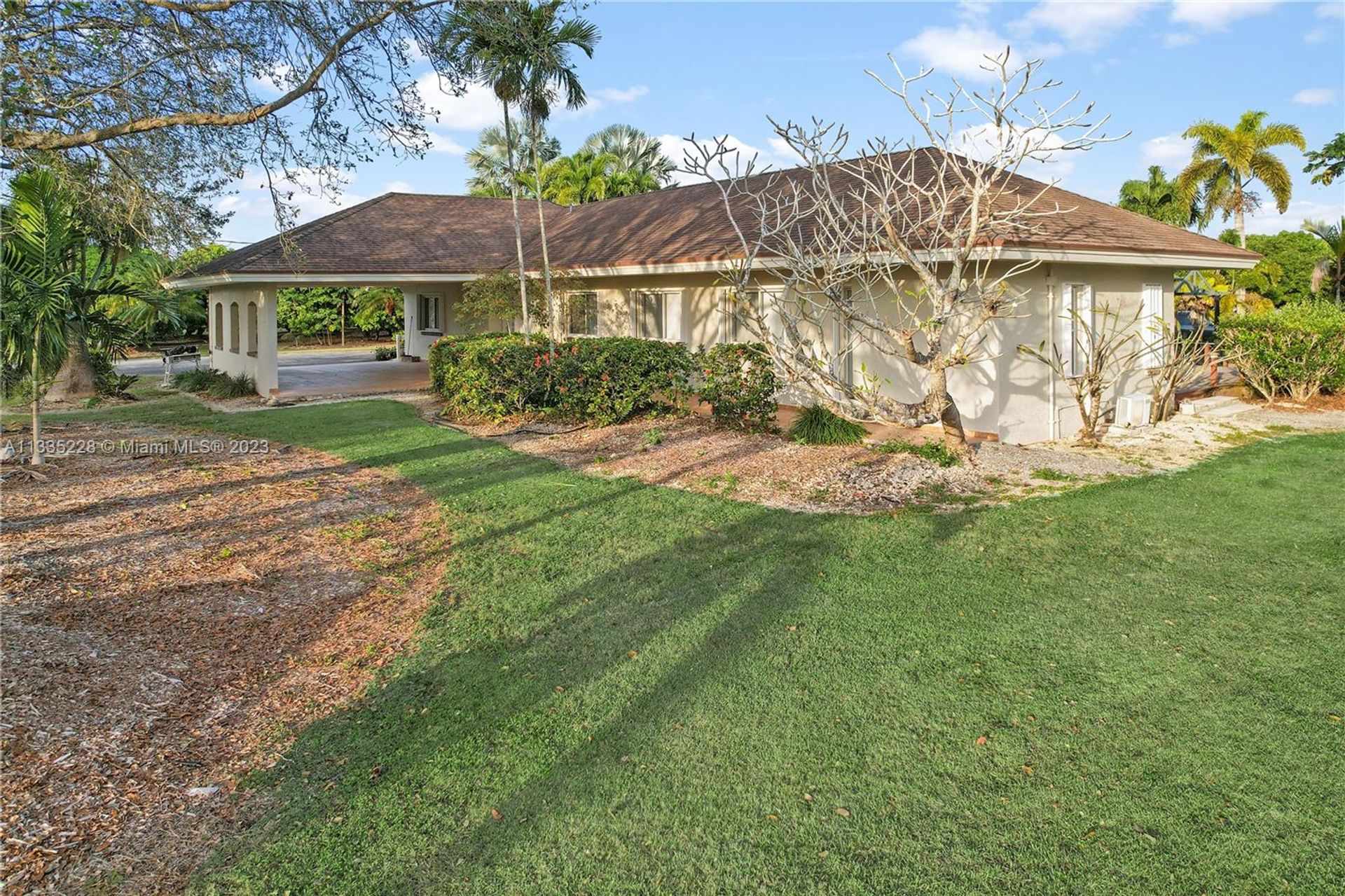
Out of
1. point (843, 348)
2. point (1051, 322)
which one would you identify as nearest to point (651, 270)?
point (843, 348)

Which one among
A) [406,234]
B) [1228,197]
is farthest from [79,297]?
[1228,197]

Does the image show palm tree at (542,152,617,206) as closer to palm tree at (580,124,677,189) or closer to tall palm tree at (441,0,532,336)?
palm tree at (580,124,677,189)

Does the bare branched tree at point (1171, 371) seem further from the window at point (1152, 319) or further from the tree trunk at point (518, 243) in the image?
the tree trunk at point (518, 243)

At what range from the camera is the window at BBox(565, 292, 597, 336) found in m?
19.9

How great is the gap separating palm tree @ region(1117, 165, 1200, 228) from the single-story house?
2011cm

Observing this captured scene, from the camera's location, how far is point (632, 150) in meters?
39.2

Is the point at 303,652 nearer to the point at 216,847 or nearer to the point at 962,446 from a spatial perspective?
the point at 216,847

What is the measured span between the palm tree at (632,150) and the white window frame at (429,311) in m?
13.9

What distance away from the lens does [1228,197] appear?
32.6 meters

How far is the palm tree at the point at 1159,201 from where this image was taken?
33.9m

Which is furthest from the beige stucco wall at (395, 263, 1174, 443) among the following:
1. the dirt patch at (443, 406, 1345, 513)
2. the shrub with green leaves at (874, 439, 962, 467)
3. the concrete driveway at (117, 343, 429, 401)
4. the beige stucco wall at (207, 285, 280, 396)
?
the beige stucco wall at (207, 285, 280, 396)

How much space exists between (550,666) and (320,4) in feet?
28.2

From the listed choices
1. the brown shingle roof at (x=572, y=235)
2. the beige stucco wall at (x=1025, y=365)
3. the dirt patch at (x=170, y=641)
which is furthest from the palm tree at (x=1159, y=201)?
the dirt patch at (x=170, y=641)

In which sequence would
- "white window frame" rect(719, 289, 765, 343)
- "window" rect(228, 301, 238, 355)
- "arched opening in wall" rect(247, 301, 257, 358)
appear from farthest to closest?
"window" rect(228, 301, 238, 355), "arched opening in wall" rect(247, 301, 257, 358), "white window frame" rect(719, 289, 765, 343)
